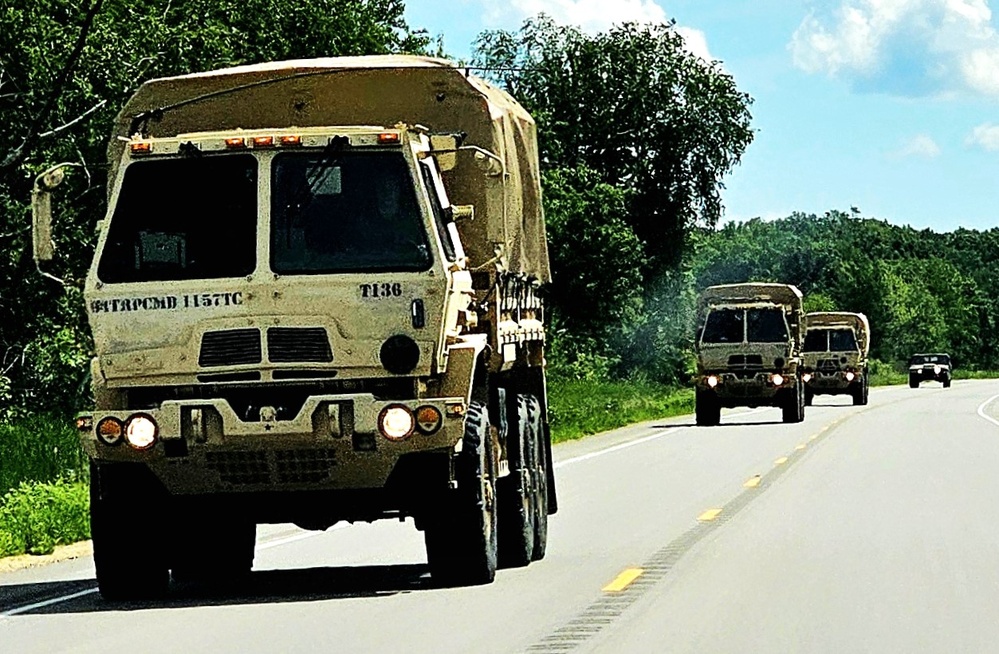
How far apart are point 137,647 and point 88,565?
17.8ft

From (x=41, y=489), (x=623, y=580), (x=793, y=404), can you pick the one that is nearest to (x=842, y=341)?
(x=793, y=404)

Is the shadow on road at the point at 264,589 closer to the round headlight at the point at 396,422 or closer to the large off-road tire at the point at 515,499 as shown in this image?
the large off-road tire at the point at 515,499

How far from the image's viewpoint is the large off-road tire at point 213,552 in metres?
13.8

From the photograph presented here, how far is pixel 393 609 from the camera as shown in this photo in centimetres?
1190

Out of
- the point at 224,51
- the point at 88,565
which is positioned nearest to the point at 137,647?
the point at 88,565

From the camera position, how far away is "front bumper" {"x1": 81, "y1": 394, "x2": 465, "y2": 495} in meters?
12.3

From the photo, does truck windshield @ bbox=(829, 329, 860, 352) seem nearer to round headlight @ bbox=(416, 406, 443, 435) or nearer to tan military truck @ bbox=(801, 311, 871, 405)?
tan military truck @ bbox=(801, 311, 871, 405)

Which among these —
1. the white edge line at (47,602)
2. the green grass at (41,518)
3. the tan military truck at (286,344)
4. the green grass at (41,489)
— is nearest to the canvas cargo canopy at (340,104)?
the tan military truck at (286,344)

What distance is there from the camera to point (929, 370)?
333ft

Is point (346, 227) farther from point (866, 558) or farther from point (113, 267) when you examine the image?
point (866, 558)

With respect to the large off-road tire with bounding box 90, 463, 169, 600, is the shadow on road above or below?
below

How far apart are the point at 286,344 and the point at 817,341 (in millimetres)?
48382

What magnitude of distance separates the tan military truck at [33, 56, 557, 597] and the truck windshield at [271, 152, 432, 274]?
0.03ft

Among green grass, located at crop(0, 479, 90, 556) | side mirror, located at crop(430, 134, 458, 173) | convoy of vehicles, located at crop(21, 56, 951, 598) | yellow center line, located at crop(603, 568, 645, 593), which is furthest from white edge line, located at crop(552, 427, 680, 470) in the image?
convoy of vehicles, located at crop(21, 56, 951, 598)
